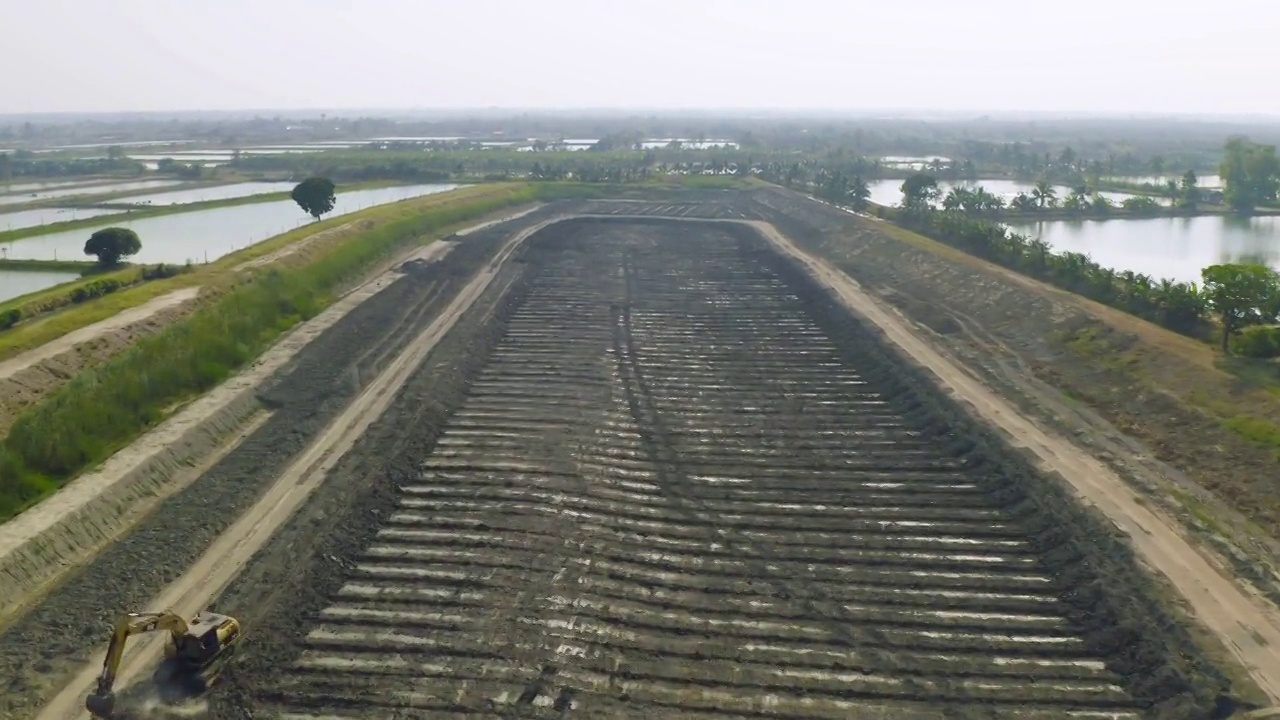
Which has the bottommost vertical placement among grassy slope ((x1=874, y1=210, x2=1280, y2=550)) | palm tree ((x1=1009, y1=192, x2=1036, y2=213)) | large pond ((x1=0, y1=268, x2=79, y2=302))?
grassy slope ((x1=874, y1=210, x2=1280, y2=550))

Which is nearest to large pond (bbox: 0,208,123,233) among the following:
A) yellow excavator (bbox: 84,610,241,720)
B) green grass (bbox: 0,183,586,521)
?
green grass (bbox: 0,183,586,521)

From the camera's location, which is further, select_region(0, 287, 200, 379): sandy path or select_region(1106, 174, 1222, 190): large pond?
select_region(1106, 174, 1222, 190): large pond

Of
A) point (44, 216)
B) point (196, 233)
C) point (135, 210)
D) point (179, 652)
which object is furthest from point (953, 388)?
point (44, 216)

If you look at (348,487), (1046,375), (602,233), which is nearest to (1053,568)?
(1046,375)

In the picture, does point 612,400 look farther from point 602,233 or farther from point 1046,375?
point 602,233

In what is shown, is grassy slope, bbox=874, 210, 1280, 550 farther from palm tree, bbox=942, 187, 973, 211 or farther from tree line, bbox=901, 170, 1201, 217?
palm tree, bbox=942, 187, 973, 211

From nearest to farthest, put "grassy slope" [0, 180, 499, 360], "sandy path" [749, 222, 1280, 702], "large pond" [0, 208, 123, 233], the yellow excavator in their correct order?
the yellow excavator → "sandy path" [749, 222, 1280, 702] → "grassy slope" [0, 180, 499, 360] → "large pond" [0, 208, 123, 233]
